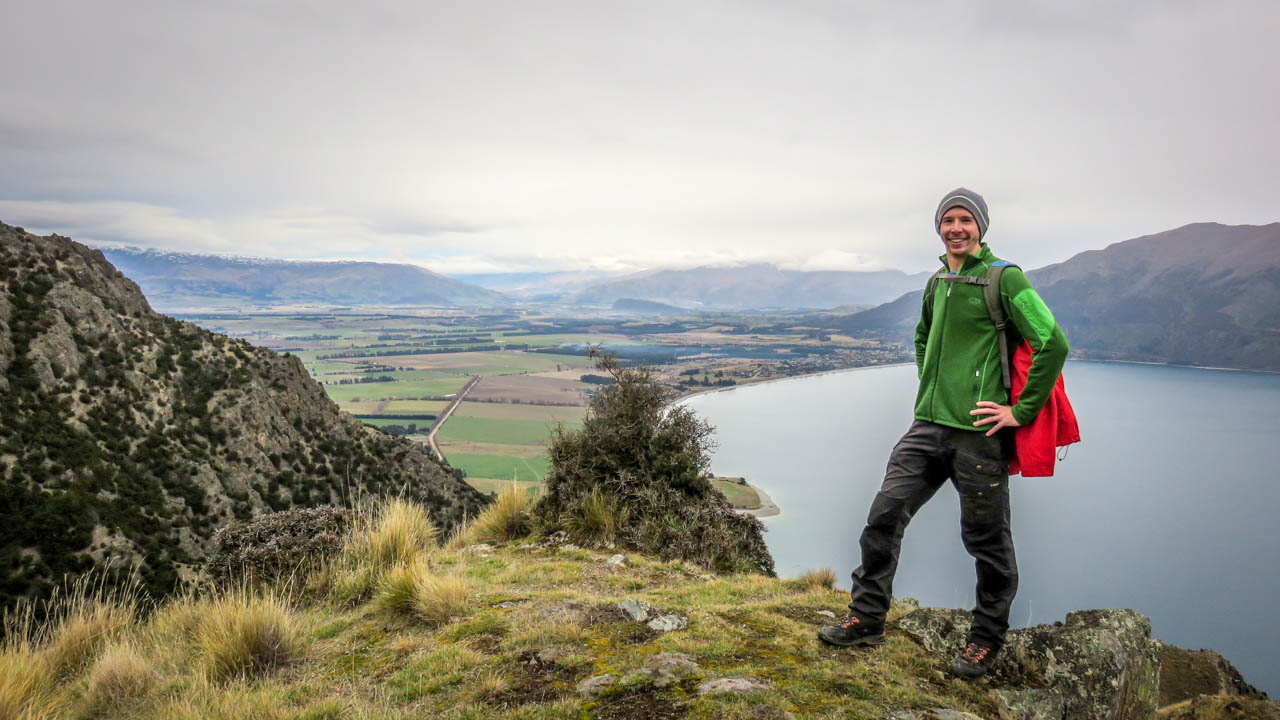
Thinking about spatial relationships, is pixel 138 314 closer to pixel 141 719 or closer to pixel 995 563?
pixel 141 719

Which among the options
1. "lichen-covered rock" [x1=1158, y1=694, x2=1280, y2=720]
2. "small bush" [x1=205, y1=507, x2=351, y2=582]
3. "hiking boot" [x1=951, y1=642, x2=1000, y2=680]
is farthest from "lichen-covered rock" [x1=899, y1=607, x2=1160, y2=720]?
"small bush" [x1=205, y1=507, x2=351, y2=582]

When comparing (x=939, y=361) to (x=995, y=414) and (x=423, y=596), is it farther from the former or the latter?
(x=423, y=596)

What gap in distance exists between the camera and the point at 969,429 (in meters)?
3.25

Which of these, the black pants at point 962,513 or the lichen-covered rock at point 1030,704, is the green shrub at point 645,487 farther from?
the lichen-covered rock at point 1030,704

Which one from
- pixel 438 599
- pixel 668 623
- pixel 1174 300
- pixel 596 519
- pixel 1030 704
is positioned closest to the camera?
pixel 1030 704

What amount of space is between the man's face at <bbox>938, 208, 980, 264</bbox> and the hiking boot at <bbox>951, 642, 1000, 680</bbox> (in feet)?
7.42

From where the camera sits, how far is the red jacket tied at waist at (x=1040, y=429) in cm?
304

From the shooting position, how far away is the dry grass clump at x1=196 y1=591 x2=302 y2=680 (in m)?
3.32

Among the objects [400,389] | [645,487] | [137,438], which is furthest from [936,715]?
[400,389]

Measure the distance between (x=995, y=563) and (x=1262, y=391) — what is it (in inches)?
4770

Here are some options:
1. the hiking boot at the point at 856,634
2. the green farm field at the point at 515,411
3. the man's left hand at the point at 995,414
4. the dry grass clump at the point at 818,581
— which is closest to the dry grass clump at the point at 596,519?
the dry grass clump at the point at 818,581

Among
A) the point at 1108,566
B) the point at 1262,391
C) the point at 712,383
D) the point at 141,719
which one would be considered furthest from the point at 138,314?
the point at 1262,391

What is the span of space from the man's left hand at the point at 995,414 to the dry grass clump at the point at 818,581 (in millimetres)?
2773

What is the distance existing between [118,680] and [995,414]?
5.15 m
